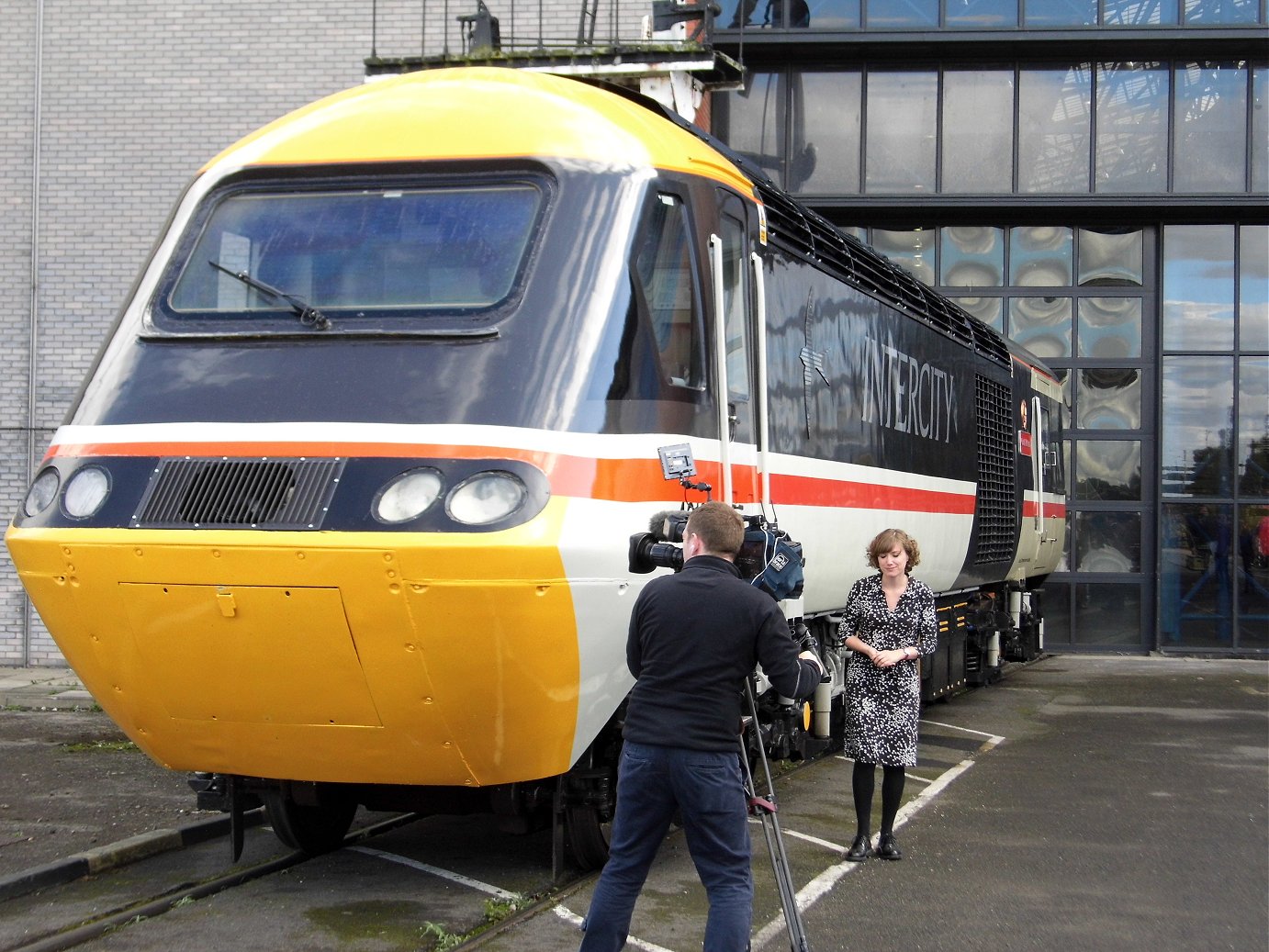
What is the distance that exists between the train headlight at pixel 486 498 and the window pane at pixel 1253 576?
17.1 meters

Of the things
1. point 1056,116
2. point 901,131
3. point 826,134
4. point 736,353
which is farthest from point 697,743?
point 1056,116

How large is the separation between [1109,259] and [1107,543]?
3.86 meters

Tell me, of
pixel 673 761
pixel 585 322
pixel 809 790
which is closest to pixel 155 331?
pixel 585 322

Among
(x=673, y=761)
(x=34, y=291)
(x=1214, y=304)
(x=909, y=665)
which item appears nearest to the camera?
(x=673, y=761)

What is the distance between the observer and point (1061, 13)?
1955cm

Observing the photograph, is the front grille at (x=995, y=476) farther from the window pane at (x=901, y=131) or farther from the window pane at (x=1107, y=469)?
the window pane at (x=1107, y=469)

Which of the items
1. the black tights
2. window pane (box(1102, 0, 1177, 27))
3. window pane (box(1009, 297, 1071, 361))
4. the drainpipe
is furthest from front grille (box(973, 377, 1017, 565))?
the drainpipe

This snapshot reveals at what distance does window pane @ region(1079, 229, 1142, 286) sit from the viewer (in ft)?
68.0

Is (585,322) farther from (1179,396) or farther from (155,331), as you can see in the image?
(1179,396)

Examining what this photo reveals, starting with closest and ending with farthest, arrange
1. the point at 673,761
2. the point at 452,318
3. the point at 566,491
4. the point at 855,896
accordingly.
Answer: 1. the point at 673,761
2. the point at 566,491
3. the point at 452,318
4. the point at 855,896

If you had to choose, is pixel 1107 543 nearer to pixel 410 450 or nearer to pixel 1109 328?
pixel 1109 328

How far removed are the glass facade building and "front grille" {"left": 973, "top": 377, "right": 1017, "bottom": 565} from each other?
5682mm

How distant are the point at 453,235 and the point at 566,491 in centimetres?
134

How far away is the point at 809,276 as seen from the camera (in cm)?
888
